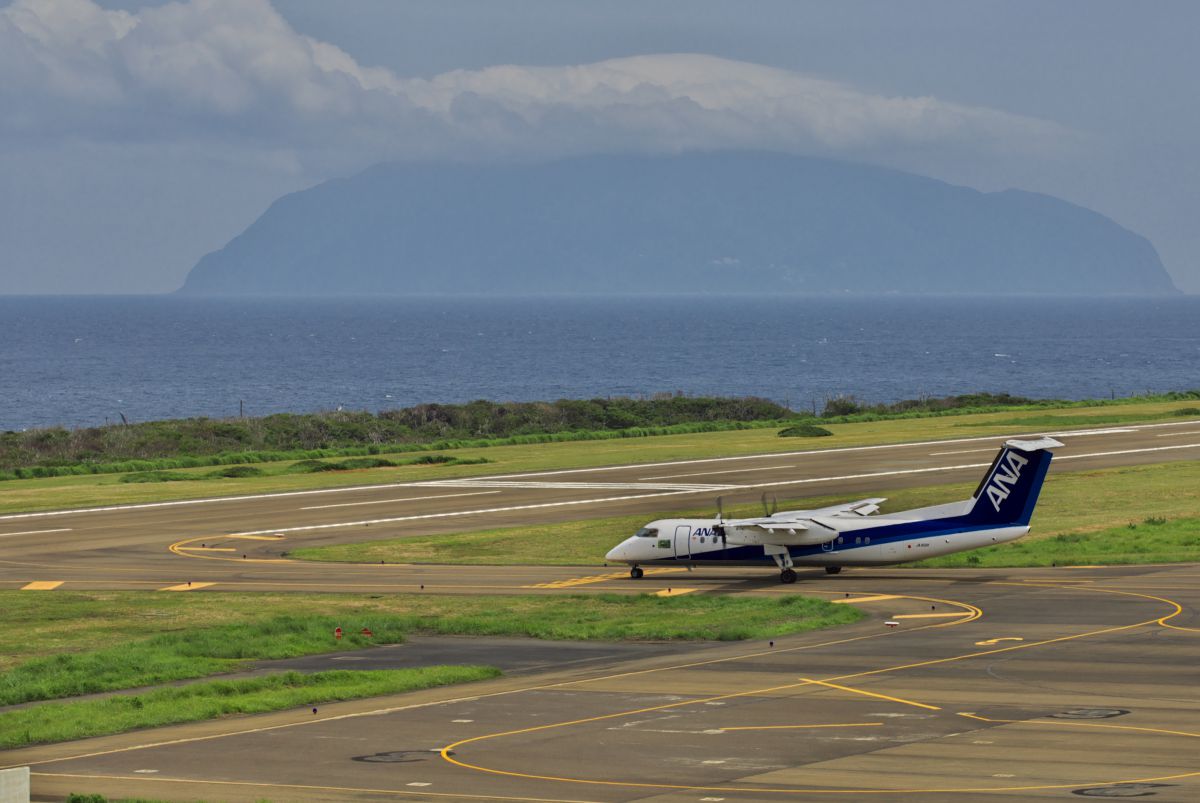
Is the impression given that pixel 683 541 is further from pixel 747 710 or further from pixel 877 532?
pixel 747 710

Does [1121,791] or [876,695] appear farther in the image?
[876,695]

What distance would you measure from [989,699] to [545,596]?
20303mm

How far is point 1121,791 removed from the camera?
25.0 meters

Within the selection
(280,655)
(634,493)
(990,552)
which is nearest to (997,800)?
(280,655)

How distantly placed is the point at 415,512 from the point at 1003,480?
31.0 metres

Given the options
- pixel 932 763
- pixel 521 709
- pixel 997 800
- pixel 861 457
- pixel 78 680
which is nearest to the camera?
pixel 997 800

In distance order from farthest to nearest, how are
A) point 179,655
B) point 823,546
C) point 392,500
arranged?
1. point 392,500
2. point 823,546
3. point 179,655

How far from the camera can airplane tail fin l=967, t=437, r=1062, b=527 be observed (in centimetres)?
5122

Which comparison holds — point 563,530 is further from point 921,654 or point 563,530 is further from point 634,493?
point 921,654

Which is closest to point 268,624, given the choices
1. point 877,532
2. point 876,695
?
point 876,695

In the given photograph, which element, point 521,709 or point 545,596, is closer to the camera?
point 521,709

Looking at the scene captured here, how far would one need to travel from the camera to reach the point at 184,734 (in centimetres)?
3281

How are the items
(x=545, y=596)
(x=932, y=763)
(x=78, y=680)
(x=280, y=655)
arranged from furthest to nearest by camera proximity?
(x=545, y=596) < (x=280, y=655) < (x=78, y=680) < (x=932, y=763)

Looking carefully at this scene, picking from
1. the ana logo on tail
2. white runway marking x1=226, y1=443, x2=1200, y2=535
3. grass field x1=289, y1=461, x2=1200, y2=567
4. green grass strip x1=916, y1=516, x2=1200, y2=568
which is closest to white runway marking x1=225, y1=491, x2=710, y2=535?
white runway marking x1=226, y1=443, x2=1200, y2=535
